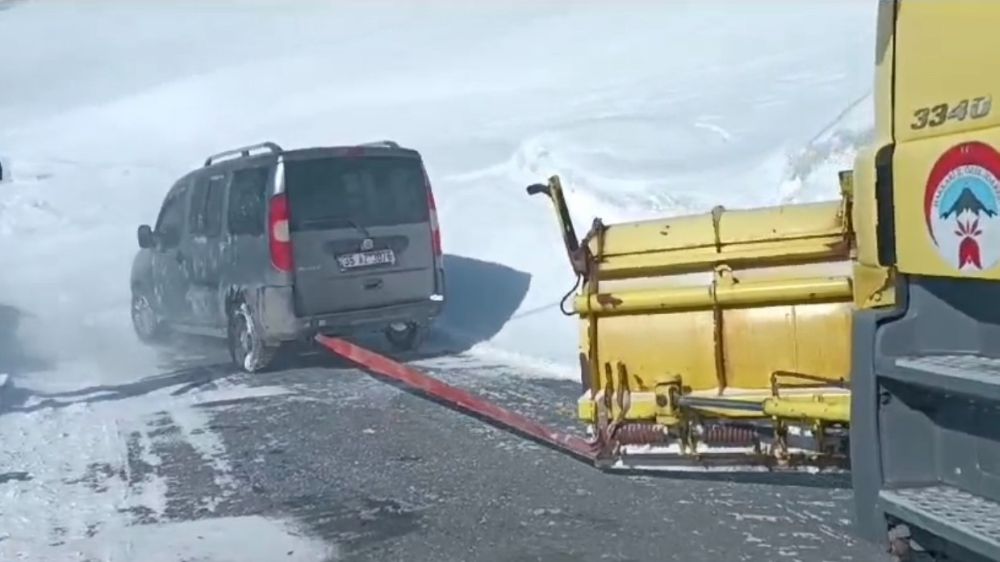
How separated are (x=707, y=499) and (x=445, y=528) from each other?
1.38 m

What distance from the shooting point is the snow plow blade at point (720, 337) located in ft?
21.4

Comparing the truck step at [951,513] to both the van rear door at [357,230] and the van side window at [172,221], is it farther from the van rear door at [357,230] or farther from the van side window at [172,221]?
the van side window at [172,221]

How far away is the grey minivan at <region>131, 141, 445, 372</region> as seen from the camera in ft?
40.2

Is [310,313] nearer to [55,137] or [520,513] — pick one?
[520,513]

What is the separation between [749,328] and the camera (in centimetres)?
677

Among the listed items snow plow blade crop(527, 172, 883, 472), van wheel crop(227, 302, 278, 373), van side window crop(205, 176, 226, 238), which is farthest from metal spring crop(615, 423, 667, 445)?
van side window crop(205, 176, 226, 238)

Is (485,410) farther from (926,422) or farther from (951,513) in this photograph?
(951,513)

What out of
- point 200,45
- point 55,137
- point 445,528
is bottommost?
point 445,528

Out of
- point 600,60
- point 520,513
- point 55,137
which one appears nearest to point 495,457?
point 520,513

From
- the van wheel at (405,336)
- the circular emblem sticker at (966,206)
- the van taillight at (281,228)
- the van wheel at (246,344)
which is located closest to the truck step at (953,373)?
the circular emblem sticker at (966,206)

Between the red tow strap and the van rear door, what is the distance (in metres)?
1.16

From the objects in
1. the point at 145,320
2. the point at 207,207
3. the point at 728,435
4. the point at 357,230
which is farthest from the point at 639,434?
the point at 145,320

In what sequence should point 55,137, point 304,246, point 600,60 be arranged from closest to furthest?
point 304,246, point 600,60, point 55,137

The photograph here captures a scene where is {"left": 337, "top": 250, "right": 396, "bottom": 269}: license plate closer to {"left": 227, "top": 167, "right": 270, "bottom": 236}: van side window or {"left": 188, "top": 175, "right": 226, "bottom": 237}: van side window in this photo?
{"left": 227, "top": 167, "right": 270, "bottom": 236}: van side window
